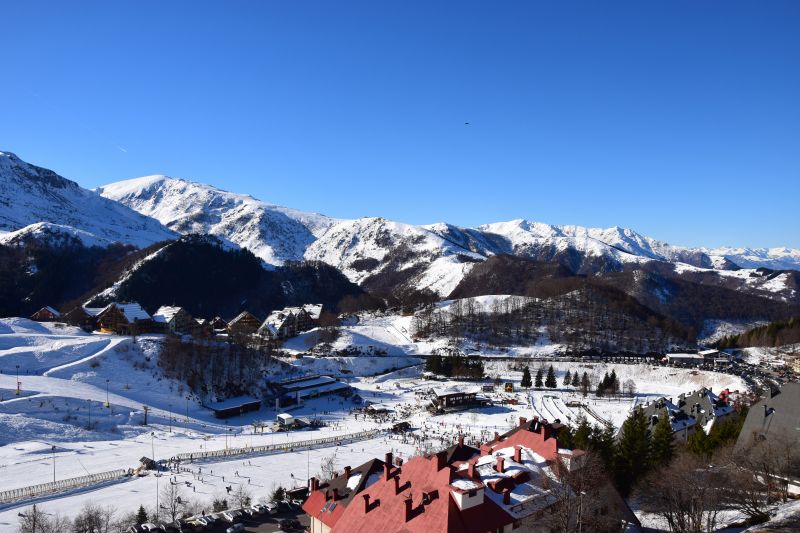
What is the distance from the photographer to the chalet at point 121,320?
9050cm

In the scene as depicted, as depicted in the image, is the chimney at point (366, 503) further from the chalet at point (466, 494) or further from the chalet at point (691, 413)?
the chalet at point (691, 413)

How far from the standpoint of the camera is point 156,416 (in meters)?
63.6

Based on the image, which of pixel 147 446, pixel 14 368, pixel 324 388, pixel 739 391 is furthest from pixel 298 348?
pixel 739 391

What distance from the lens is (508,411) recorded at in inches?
2987

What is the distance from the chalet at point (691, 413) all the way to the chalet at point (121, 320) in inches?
3045

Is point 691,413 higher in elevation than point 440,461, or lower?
lower

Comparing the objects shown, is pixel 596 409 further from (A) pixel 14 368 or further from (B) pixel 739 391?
(A) pixel 14 368

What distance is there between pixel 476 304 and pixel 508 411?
259ft

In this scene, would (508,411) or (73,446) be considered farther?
(508,411)

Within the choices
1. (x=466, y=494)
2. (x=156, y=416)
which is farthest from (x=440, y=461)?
(x=156, y=416)

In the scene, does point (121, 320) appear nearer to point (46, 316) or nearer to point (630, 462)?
point (46, 316)

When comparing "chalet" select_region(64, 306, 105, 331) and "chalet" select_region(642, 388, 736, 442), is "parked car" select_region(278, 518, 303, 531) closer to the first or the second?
"chalet" select_region(642, 388, 736, 442)

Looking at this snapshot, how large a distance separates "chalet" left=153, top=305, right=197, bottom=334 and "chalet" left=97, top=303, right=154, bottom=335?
3.57 metres

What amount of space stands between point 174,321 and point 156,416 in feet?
131
